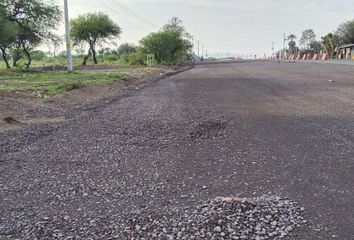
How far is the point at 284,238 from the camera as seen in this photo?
12.8ft

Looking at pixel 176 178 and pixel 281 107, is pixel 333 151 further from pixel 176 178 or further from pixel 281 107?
pixel 281 107

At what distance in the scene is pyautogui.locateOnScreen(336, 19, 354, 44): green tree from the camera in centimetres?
8512

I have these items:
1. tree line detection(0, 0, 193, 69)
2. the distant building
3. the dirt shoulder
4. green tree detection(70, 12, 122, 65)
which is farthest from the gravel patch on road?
the distant building

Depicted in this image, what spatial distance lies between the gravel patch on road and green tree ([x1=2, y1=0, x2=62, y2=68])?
120 ft

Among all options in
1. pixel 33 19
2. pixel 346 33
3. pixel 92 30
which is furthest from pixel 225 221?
pixel 346 33

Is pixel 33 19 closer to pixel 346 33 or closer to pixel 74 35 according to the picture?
pixel 74 35

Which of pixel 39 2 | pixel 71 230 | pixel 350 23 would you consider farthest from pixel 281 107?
pixel 350 23

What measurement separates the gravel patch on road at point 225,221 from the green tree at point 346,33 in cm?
8925

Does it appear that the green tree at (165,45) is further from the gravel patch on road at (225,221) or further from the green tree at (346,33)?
the gravel patch on road at (225,221)

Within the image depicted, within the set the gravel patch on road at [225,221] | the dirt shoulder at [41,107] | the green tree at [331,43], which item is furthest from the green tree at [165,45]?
the gravel patch on road at [225,221]

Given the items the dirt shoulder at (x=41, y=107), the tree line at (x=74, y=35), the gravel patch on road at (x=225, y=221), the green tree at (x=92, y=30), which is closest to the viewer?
the gravel patch on road at (x=225, y=221)

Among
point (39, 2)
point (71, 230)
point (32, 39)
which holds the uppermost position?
point (39, 2)

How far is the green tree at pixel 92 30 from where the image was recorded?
6550 cm

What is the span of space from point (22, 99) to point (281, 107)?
9190mm
